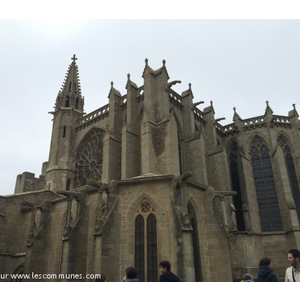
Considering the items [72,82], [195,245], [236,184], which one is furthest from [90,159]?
[195,245]

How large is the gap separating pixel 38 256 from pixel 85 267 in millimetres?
3564

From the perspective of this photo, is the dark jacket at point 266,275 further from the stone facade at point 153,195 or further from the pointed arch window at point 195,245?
the pointed arch window at point 195,245

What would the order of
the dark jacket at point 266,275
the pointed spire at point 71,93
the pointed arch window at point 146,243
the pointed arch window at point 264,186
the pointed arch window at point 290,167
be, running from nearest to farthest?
the dark jacket at point 266,275 < the pointed arch window at point 146,243 < the pointed arch window at point 264,186 < the pointed arch window at point 290,167 < the pointed spire at point 71,93

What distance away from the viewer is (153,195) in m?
10.3

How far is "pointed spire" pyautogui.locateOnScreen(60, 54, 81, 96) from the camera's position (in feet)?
90.4

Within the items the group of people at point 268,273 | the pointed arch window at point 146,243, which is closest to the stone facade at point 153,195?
the pointed arch window at point 146,243

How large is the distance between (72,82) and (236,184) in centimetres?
1804

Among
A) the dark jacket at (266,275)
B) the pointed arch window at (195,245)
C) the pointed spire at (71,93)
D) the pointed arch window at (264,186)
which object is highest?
the pointed spire at (71,93)

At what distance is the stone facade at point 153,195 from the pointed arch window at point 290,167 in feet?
0.28

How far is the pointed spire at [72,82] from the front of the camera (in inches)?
1085

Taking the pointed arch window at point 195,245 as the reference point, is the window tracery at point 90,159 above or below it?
above

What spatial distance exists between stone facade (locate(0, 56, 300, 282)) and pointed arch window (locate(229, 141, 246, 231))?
0.27 feet

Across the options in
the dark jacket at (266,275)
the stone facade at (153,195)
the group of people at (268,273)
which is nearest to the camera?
the group of people at (268,273)

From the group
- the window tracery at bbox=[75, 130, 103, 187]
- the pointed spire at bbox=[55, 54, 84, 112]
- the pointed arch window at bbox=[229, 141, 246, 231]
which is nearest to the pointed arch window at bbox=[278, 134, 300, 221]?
the pointed arch window at bbox=[229, 141, 246, 231]
